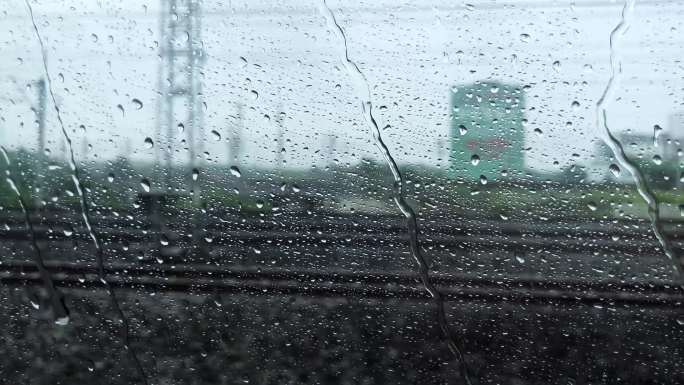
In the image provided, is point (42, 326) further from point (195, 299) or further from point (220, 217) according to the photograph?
point (220, 217)

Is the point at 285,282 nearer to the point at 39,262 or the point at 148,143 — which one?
the point at 148,143

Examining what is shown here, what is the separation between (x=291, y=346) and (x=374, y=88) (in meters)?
1.17

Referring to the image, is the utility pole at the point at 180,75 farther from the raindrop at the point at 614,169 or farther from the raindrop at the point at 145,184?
the raindrop at the point at 614,169

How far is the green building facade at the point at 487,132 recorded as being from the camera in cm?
308

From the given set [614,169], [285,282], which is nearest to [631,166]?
[614,169]

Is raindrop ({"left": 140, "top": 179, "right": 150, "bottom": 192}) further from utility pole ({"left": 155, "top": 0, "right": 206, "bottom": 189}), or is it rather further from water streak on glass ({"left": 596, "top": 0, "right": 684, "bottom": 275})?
water streak on glass ({"left": 596, "top": 0, "right": 684, "bottom": 275})

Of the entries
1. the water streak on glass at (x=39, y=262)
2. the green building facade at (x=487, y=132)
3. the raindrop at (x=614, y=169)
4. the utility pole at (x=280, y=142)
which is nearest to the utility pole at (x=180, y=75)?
the utility pole at (x=280, y=142)

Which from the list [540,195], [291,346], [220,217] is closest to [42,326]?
[220,217]

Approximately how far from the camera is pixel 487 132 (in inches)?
124

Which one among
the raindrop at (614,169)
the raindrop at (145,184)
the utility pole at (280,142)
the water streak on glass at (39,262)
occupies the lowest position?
the water streak on glass at (39,262)

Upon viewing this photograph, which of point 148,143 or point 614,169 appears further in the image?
point 148,143

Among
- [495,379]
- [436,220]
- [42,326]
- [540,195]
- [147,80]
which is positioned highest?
[147,80]

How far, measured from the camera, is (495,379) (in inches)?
106

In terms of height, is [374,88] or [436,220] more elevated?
[374,88]
